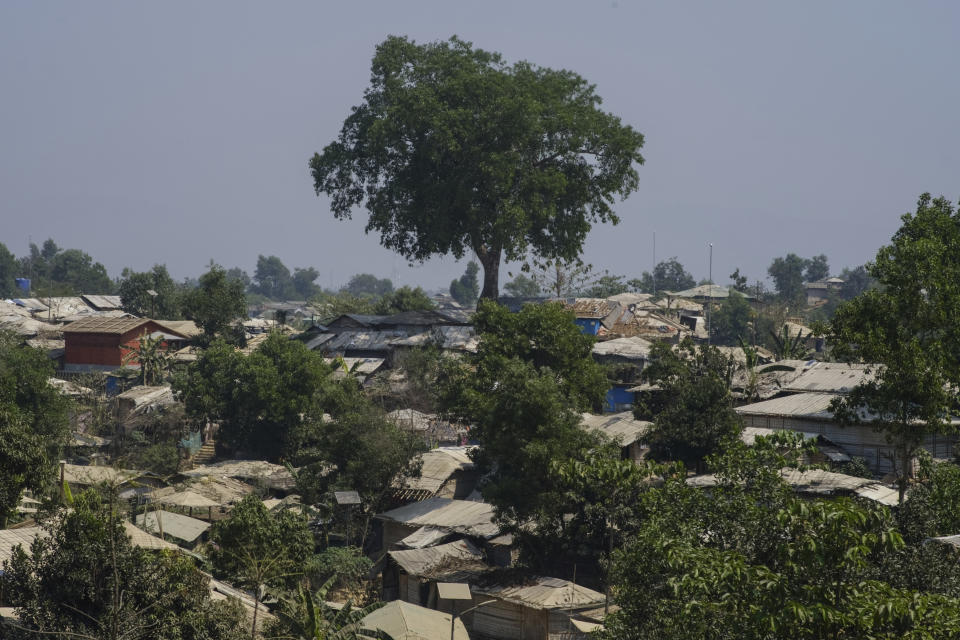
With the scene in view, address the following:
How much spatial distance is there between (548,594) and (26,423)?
43.5 feet

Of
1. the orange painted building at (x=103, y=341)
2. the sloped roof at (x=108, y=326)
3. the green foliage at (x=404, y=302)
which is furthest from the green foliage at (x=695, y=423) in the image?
the green foliage at (x=404, y=302)

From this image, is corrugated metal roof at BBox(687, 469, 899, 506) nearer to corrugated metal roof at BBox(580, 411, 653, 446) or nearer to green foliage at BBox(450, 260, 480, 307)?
corrugated metal roof at BBox(580, 411, 653, 446)

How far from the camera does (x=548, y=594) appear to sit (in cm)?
2242

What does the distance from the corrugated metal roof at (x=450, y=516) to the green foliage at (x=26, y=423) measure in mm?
9596

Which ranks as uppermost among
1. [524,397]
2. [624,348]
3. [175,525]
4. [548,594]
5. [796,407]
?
[624,348]

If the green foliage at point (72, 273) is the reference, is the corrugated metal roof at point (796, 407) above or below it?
below

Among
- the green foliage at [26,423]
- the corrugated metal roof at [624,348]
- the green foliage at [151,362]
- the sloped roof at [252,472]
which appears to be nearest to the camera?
the green foliage at [26,423]

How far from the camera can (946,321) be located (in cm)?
2430

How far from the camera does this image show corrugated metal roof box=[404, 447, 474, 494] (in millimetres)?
31234

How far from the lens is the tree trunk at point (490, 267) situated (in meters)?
48.7

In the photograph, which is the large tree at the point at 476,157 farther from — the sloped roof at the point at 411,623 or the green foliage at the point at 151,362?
the sloped roof at the point at 411,623

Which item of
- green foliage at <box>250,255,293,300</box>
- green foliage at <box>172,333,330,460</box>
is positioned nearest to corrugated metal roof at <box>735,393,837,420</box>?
green foliage at <box>172,333,330,460</box>

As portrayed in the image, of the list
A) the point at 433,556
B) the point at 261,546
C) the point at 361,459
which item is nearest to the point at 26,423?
the point at 261,546

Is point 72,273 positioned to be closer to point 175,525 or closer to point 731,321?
point 731,321
